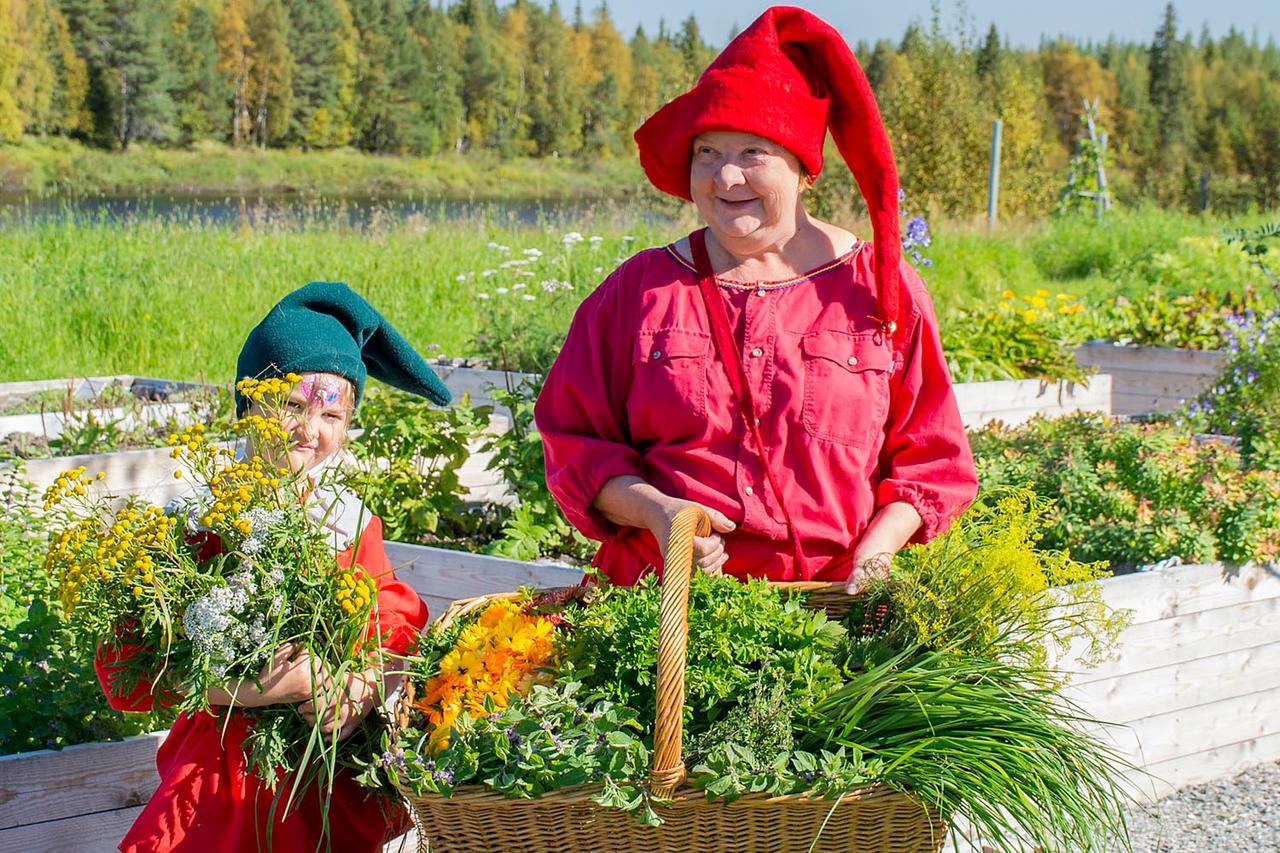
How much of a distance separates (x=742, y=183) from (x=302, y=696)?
1194mm

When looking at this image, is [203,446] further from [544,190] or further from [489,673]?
[544,190]

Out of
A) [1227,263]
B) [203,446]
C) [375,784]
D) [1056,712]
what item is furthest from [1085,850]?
[1227,263]

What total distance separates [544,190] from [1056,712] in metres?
59.8

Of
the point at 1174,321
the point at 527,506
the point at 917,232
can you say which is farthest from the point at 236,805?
the point at 1174,321

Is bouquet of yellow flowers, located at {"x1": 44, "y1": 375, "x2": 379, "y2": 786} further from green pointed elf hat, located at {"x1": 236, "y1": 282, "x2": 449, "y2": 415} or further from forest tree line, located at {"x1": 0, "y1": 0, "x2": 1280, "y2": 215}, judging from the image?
forest tree line, located at {"x1": 0, "y1": 0, "x2": 1280, "y2": 215}

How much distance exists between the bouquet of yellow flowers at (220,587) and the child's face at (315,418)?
28cm

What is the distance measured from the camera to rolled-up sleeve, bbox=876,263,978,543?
247 cm

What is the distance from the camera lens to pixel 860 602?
2.31 meters

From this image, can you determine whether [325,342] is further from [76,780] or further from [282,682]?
[76,780]

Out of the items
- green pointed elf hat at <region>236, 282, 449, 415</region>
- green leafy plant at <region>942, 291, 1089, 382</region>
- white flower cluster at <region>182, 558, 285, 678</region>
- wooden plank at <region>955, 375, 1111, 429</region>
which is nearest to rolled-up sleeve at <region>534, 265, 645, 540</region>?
green pointed elf hat at <region>236, 282, 449, 415</region>

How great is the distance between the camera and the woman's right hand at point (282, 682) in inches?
80.2

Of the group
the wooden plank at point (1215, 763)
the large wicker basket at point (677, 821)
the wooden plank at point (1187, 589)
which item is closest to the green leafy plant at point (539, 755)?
the large wicker basket at point (677, 821)

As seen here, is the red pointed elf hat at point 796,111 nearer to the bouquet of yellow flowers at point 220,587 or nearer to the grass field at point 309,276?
the bouquet of yellow flowers at point 220,587

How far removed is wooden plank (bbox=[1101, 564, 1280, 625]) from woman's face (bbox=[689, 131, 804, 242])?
6.53 feet
